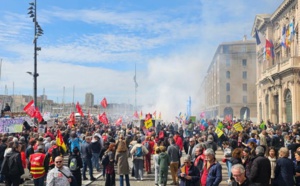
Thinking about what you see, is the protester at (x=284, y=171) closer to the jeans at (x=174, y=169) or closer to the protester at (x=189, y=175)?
the protester at (x=189, y=175)

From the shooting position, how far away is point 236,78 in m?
85.5

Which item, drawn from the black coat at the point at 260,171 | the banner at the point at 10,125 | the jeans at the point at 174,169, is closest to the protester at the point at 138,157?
the jeans at the point at 174,169

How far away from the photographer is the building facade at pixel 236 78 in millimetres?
83938

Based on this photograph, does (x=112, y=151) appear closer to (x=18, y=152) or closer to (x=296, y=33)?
(x=18, y=152)

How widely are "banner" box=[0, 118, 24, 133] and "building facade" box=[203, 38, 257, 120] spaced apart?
70994 millimetres

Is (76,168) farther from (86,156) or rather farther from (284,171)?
(284,171)

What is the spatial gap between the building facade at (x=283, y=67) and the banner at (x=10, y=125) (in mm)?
26191

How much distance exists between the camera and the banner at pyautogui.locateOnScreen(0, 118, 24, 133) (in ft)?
55.2

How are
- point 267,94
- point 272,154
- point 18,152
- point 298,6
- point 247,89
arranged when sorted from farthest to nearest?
point 247,89
point 267,94
point 298,6
point 18,152
point 272,154

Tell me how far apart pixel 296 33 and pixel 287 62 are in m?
3.14

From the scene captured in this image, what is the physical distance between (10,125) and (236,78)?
74.2 metres

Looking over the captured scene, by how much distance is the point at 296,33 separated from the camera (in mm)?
36312

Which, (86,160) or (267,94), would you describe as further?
(267,94)

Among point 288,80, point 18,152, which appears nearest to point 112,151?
point 18,152
